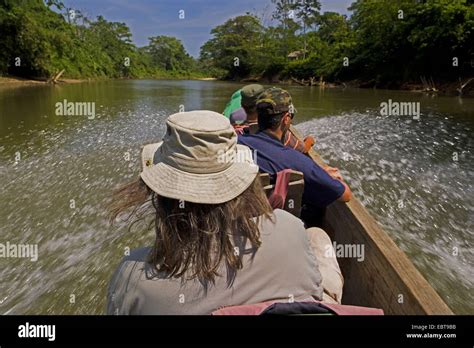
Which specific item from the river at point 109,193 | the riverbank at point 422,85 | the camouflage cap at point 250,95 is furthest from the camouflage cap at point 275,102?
the riverbank at point 422,85

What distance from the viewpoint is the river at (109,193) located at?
3055 mm

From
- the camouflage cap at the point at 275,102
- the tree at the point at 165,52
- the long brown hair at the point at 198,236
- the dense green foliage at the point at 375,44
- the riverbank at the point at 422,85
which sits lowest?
the long brown hair at the point at 198,236

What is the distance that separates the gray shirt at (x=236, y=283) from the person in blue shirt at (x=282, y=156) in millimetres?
1023

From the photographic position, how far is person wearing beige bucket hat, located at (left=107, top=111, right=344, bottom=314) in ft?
3.63

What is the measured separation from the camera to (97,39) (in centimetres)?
5753

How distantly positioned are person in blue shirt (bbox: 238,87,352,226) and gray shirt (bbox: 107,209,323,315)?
Result: 3.36 feet

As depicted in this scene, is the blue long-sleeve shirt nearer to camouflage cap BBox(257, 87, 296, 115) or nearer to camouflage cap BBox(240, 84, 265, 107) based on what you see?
camouflage cap BBox(257, 87, 296, 115)

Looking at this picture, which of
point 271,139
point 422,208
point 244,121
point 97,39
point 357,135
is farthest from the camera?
point 97,39

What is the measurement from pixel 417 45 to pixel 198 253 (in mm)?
24702

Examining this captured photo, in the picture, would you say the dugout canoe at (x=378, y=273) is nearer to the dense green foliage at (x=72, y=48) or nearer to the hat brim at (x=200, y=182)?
the hat brim at (x=200, y=182)

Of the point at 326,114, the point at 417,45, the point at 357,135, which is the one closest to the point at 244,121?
the point at 357,135

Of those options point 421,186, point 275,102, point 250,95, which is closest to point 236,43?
point 421,186

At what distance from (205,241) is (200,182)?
17cm
